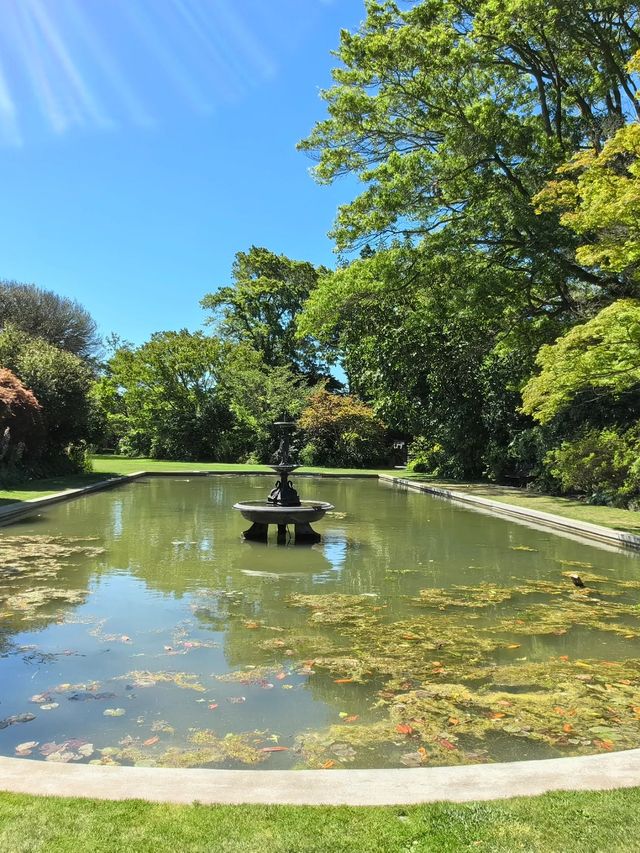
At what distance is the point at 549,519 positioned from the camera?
1461 centimetres

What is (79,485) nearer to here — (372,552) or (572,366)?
(372,552)

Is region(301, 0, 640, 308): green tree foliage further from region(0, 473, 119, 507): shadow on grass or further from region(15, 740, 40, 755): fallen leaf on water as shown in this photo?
region(15, 740, 40, 755): fallen leaf on water

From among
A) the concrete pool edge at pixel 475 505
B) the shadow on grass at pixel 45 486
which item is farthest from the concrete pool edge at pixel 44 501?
the shadow on grass at pixel 45 486

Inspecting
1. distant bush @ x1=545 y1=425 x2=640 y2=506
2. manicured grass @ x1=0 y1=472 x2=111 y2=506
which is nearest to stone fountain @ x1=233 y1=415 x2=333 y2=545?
manicured grass @ x1=0 y1=472 x2=111 y2=506

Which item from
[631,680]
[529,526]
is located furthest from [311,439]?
[631,680]

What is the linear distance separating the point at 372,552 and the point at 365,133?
14342mm

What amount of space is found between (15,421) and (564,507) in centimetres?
1588

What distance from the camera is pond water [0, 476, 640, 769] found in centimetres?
A: 395

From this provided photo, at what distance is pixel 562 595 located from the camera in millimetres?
7895

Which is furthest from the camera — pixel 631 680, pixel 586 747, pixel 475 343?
pixel 475 343

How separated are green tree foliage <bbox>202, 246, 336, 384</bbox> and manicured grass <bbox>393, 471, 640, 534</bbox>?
91.3ft

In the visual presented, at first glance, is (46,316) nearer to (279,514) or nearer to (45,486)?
(45,486)

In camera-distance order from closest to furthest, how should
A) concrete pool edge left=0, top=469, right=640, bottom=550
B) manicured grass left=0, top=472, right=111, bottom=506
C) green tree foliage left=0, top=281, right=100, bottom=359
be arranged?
concrete pool edge left=0, top=469, right=640, bottom=550 < manicured grass left=0, top=472, right=111, bottom=506 < green tree foliage left=0, top=281, right=100, bottom=359

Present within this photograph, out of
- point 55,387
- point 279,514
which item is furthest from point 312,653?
point 55,387
